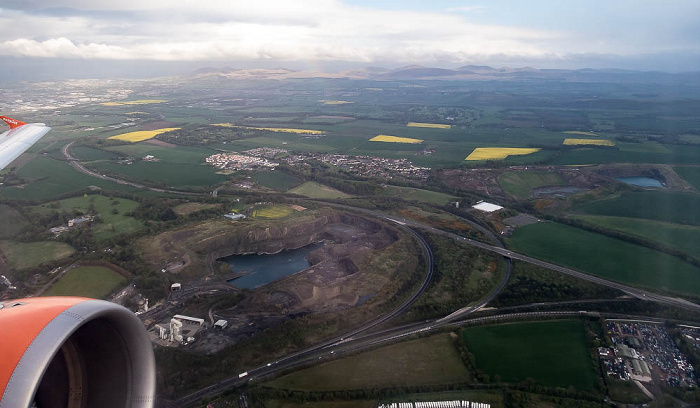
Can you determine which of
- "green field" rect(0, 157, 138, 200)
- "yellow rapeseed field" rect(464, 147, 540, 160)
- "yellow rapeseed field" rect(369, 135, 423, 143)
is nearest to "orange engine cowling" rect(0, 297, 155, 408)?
"green field" rect(0, 157, 138, 200)

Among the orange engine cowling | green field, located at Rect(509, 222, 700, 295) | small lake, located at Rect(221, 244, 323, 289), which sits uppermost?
the orange engine cowling

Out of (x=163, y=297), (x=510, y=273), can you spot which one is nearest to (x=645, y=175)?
(x=510, y=273)

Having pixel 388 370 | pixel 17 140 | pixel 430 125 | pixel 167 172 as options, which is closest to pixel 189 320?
pixel 388 370

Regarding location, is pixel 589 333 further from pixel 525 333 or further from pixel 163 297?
pixel 163 297

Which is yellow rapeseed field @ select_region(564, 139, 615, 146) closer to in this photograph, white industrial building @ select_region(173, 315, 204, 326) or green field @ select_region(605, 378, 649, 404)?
green field @ select_region(605, 378, 649, 404)

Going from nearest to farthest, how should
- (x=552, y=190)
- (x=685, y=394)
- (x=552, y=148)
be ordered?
(x=685, y=394)
(x=552, y=190)
(x=552, y=148)

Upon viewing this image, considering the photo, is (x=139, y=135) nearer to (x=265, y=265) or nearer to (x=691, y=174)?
(x=265, y=265)
